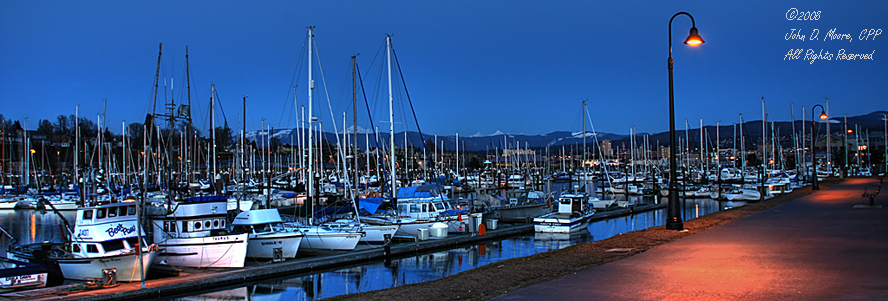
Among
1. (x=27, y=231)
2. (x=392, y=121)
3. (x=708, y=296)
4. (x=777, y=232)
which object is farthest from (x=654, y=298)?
(x=27, y=231)

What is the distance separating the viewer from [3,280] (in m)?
20.4

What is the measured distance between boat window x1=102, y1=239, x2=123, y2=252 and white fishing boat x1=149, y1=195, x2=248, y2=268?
144 cm

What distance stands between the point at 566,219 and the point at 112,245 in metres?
24.8

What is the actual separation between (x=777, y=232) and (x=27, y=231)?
51.6 metres

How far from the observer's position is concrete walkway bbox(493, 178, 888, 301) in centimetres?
1090

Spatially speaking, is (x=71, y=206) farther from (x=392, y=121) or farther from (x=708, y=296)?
(x=708, y=296)

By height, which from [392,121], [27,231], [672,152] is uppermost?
[392,121]

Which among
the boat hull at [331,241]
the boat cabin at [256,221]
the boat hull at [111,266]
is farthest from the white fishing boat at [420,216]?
the boat hull at [111,266]

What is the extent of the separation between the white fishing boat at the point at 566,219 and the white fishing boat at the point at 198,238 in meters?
19.0

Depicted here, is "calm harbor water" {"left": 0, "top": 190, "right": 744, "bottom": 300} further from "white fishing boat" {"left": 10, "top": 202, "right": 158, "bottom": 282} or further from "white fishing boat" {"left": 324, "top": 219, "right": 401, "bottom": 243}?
"white fishing boat" {"left": 324, "top": 219, "right": 401, "bottom": 243}

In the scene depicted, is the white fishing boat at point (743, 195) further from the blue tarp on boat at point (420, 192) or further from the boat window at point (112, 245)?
the boat window at point (112, 245)

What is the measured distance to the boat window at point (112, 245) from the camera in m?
23.4

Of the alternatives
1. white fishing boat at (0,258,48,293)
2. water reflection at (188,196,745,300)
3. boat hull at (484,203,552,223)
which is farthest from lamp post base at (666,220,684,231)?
boat hull at (484,203,552,223)

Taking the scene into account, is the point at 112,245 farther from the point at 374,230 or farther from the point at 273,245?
the point at 374,230
